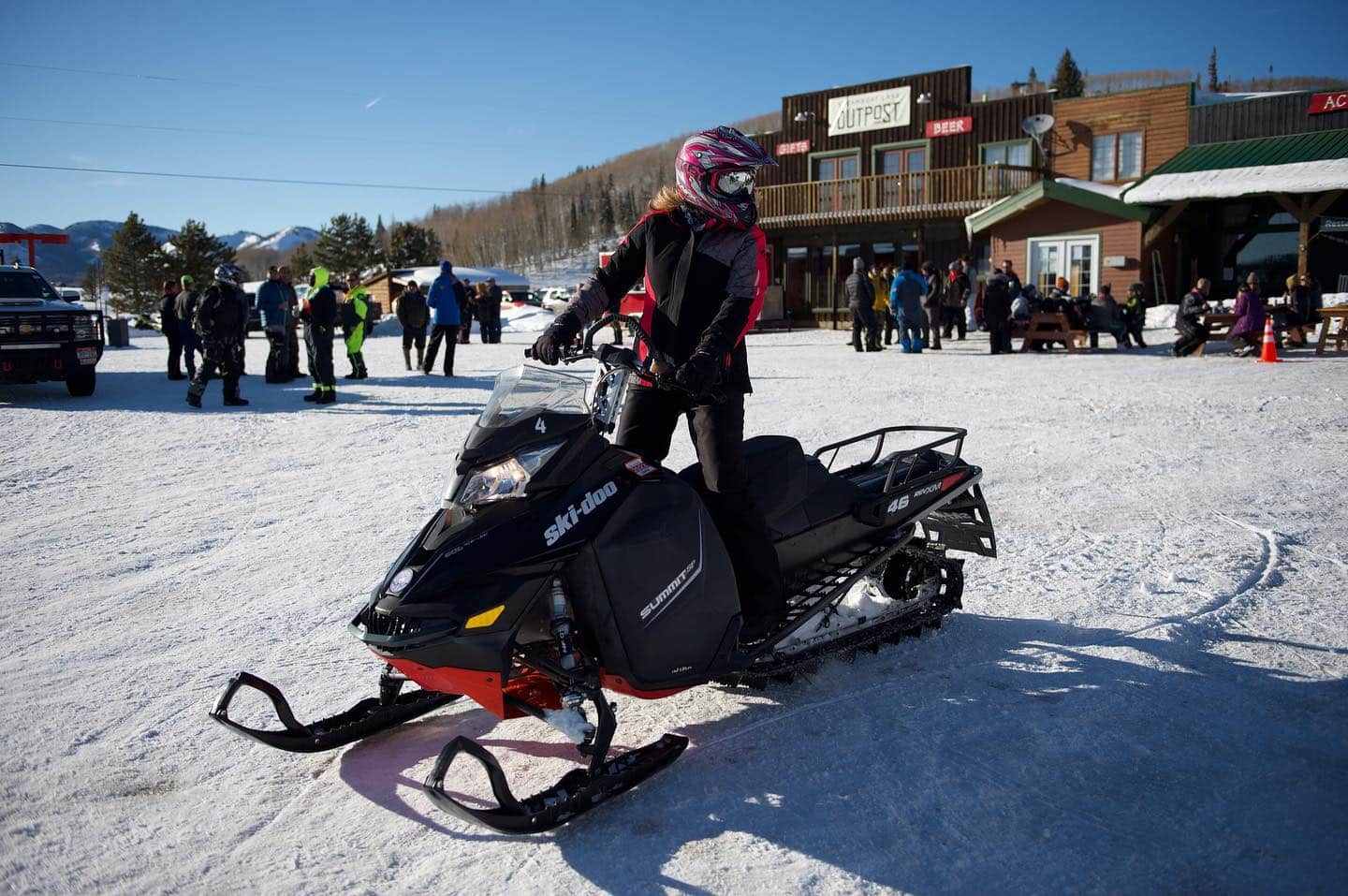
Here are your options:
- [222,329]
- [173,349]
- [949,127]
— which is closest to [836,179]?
[949,127]

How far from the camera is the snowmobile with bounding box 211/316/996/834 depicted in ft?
7.98

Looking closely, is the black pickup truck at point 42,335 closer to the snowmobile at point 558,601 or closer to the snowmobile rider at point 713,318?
the snowmobile at point 558,601

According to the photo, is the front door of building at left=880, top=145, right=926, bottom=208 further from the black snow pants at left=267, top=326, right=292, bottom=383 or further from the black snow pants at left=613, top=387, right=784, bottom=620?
the black snow pants at left=613, top=387, right=784, bottom=620

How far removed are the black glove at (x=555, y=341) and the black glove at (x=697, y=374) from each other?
1.33 feet

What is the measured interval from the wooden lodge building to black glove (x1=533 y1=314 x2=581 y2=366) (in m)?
21.3

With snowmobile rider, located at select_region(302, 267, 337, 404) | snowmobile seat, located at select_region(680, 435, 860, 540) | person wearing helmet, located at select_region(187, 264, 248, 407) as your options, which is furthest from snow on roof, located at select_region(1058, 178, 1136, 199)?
snowmobile seat, located at select_region(680, 435, 860, 540)

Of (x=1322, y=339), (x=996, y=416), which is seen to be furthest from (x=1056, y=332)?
(x=996, y=416)

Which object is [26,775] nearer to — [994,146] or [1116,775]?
[1116,775]

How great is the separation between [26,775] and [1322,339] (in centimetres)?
1667

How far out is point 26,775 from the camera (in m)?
2.71

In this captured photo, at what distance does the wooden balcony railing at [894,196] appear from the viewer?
26.4m

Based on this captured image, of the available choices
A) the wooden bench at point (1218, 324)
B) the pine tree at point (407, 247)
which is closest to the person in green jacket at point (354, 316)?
the wooden bench at point (1218, 324)

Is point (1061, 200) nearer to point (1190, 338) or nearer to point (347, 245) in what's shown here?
point (1190, 338)

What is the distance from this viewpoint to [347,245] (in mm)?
76562
